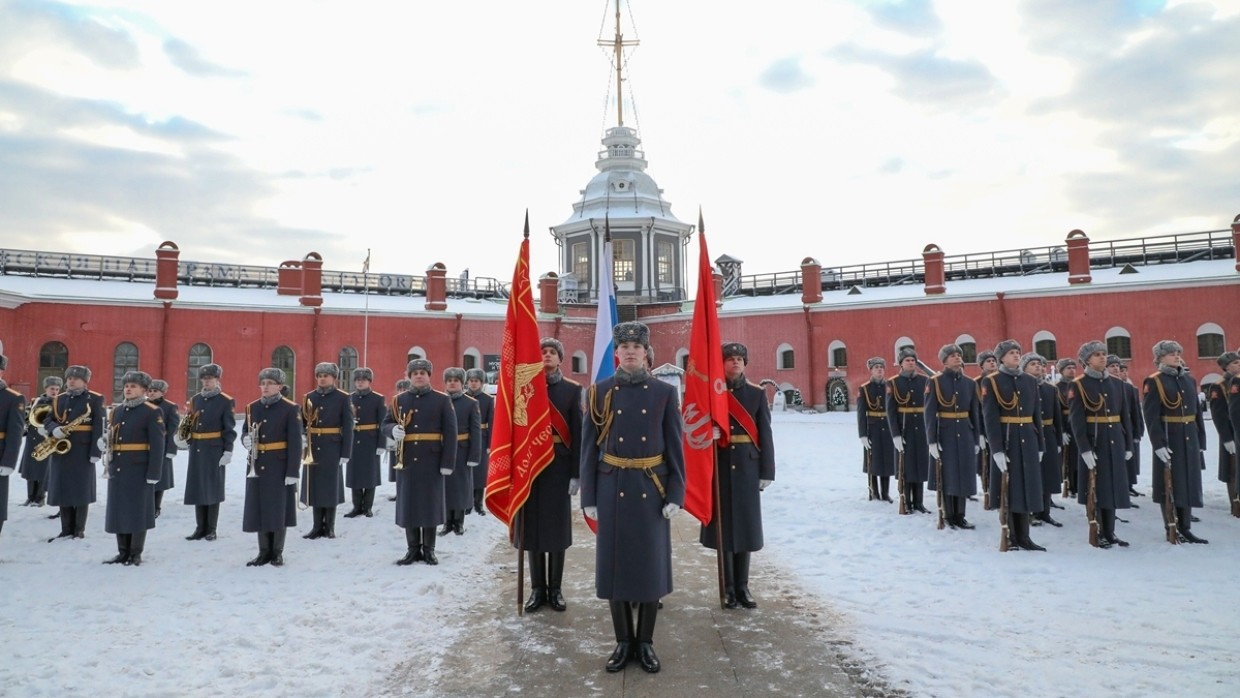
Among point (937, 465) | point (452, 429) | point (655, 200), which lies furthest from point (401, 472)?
point (655, 200)

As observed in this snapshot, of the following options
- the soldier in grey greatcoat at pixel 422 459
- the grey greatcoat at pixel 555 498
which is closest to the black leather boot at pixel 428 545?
the soldier in grey greatcoat at pixel 422 459

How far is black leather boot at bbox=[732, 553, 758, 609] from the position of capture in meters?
5.98

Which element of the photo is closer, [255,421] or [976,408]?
[255,421]

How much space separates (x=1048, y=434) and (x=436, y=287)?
27.4 m

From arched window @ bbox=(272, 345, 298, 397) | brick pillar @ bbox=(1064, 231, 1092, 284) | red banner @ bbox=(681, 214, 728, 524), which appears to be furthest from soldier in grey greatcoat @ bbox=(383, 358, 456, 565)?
brick pillar @ bbox=(1064, 231, 1092, 284)

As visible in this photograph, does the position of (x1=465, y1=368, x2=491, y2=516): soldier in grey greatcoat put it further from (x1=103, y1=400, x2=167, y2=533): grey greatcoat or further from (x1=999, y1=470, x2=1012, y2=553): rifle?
(x1=999, y1=470, x2=1012, y2=553): rifle

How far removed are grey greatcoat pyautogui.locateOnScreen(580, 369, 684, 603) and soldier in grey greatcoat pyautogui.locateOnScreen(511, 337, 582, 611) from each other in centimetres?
92

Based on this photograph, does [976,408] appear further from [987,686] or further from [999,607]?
[987,686]

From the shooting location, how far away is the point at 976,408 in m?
9.23

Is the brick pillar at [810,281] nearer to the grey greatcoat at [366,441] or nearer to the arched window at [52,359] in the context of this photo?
the grey greatcoat at [366,441]

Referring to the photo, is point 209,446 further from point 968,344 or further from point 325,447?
point 968,344

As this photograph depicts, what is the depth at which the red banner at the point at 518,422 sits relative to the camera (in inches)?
228

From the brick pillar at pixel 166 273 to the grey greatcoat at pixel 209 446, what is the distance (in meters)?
23.7

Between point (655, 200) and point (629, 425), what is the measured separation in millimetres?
37699
